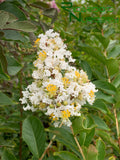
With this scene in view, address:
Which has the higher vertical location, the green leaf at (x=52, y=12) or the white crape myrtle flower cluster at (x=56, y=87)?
the green leaf at (x=52, y=12)

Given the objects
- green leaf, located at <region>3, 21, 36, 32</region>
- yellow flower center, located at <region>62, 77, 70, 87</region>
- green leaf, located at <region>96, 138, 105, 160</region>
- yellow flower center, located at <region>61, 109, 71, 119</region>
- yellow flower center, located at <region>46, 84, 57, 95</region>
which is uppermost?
green leaf, located at <region>3, 21, 36, 32</region>

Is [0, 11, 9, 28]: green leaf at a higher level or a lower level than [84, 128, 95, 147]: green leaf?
higher

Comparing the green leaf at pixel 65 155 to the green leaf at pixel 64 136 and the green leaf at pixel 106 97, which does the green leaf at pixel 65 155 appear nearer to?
the green leaf at pixel 64 136

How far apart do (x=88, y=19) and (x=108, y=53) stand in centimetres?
35

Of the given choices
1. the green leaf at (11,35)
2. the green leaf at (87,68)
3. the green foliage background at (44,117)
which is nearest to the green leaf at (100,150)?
the green foliage background at (44,117)

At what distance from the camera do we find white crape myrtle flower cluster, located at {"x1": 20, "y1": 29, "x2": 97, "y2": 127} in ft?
2.04

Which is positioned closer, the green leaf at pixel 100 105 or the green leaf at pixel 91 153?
the green leaf at pixel 91 153

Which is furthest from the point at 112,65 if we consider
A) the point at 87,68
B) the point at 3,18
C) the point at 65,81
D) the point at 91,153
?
the point at 3,18

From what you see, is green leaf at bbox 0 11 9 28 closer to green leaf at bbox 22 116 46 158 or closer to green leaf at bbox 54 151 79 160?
green leaf at bbox 22 116 46 158

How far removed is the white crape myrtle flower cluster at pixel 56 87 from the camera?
2.04 ft

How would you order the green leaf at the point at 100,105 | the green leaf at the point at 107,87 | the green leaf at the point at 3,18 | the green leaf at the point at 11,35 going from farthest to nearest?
the green leaf at the point at 107,87, the green leaf at the point at 100,105, the green leaf at the point at 11,35, the green leaf at the point at 3,18

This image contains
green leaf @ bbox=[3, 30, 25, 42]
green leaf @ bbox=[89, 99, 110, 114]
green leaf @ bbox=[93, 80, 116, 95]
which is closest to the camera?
green leaf @ bbox=[3, 30, 25, 42]

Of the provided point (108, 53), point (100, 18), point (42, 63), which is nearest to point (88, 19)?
point (100, 18)

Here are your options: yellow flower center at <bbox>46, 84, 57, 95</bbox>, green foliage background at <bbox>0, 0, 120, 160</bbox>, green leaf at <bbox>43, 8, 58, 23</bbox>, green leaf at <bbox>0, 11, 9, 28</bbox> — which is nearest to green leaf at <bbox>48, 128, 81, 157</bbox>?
green foliage background at <bbox>0, 0, 120, 160</bbox>
